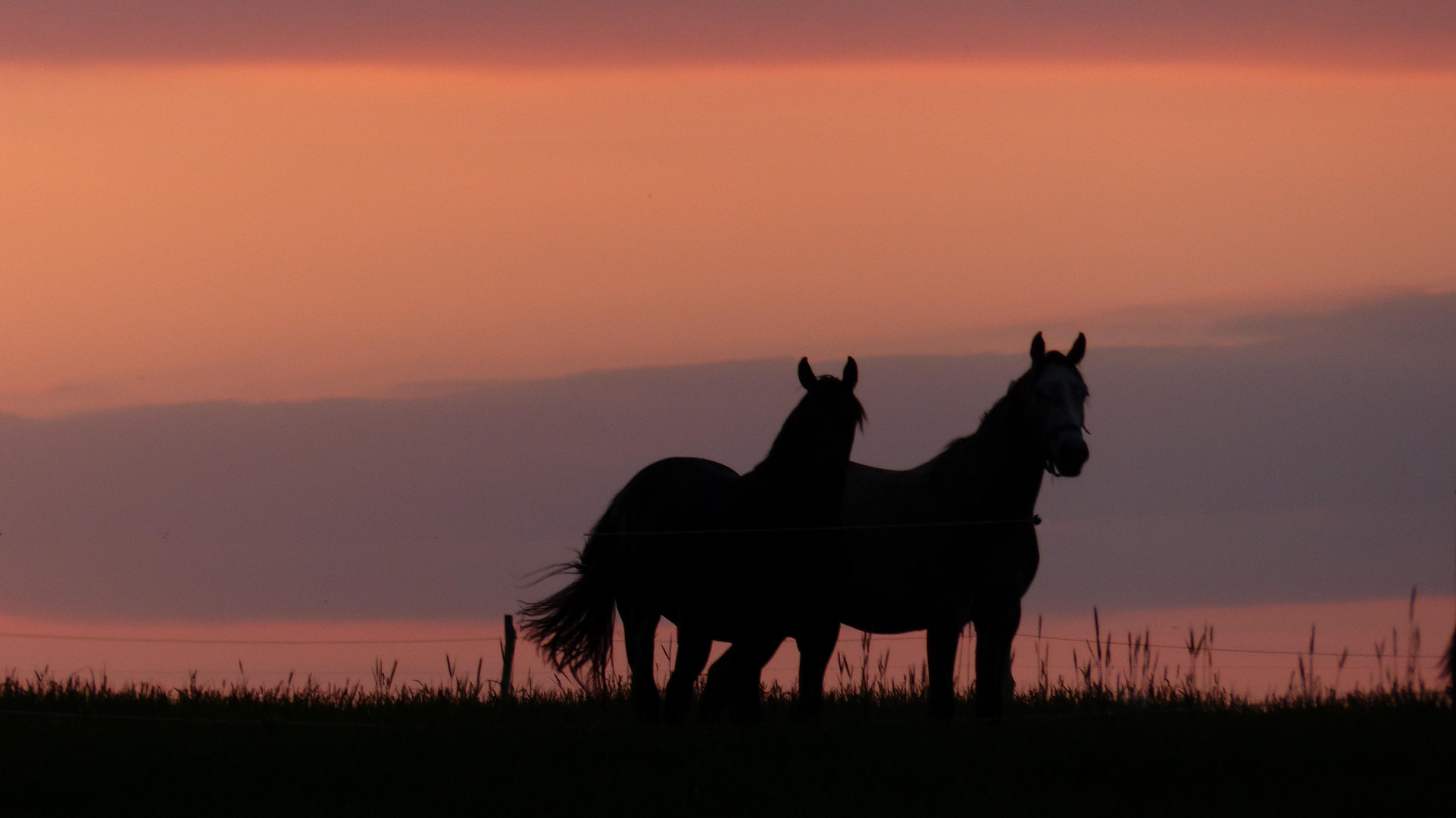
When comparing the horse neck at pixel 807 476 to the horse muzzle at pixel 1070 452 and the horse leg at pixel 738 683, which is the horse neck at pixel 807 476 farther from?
the horse muzzle at pixel 1070 452

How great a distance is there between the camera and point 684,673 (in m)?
9.75

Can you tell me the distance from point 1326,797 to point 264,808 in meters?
5.09

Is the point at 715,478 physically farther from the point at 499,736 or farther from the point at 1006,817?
the point at 1006,817

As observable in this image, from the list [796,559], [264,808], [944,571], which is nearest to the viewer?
[264,808]

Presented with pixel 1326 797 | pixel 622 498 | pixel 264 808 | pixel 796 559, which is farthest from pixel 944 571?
pixel 264 808

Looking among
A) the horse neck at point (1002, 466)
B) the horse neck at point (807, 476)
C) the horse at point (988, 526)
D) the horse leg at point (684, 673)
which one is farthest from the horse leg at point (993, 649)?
the horse leg at point (684, 673)

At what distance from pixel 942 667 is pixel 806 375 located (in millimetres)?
2004

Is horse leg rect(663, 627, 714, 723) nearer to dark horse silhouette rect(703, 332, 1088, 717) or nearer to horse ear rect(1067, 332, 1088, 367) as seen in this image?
dark horse silhouette rect(703, 332, 1088, 717)

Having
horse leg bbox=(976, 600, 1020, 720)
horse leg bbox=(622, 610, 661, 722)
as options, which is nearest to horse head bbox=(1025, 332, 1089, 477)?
horse leg bbox=(976, 600, 1020, 720)

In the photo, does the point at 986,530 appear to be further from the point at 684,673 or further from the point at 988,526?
the point at 684,673

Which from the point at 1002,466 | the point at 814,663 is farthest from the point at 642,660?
the point at 1002,466

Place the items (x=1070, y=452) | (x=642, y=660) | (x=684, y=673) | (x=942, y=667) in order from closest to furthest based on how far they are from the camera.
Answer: (x=1070, y=452)
(x=942, y=667)
(x=684, y=673)
(x=642, y=660)

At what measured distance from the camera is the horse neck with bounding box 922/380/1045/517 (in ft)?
31.2

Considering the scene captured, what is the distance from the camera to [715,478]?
10.3 m
